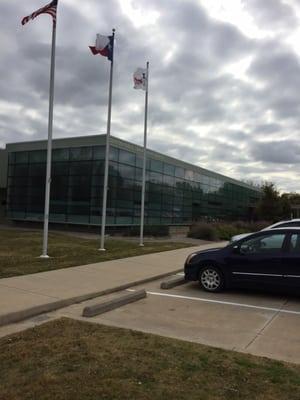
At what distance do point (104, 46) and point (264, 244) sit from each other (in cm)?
1166

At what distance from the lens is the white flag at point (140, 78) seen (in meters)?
22.0

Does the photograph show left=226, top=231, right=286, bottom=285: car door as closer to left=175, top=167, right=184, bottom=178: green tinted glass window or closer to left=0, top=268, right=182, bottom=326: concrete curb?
left=0, top=268, right=182, bottom=326: concrete curb

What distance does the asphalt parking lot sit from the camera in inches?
262

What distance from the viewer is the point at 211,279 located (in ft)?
35.2

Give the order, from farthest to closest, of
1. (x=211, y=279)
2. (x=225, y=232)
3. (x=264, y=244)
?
(x=225, y=232)
(x=211, y=279)
(x=264, y=244)

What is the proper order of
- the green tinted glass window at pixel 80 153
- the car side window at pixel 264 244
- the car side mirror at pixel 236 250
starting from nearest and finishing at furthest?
1. the car side window at pixel 264 244
2. the car side mirror at pixel 236 250
3. the green tinted glass window at pixel 80 153

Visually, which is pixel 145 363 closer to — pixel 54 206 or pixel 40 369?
pixel 40 369

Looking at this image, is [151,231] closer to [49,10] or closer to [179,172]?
[179,172]

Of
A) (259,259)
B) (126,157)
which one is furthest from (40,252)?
(126,157)

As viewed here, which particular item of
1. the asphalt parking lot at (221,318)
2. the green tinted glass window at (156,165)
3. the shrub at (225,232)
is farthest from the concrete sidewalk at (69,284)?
the green tinted glass window at (156,165)

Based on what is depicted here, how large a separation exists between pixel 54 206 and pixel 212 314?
25977 mm

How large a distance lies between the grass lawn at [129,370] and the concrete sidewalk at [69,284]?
1.61 meters

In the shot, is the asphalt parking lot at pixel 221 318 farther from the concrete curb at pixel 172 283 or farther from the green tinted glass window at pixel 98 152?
the green tinted glass window at pixel 98 152

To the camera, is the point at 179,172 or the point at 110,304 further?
the point at 179,172
